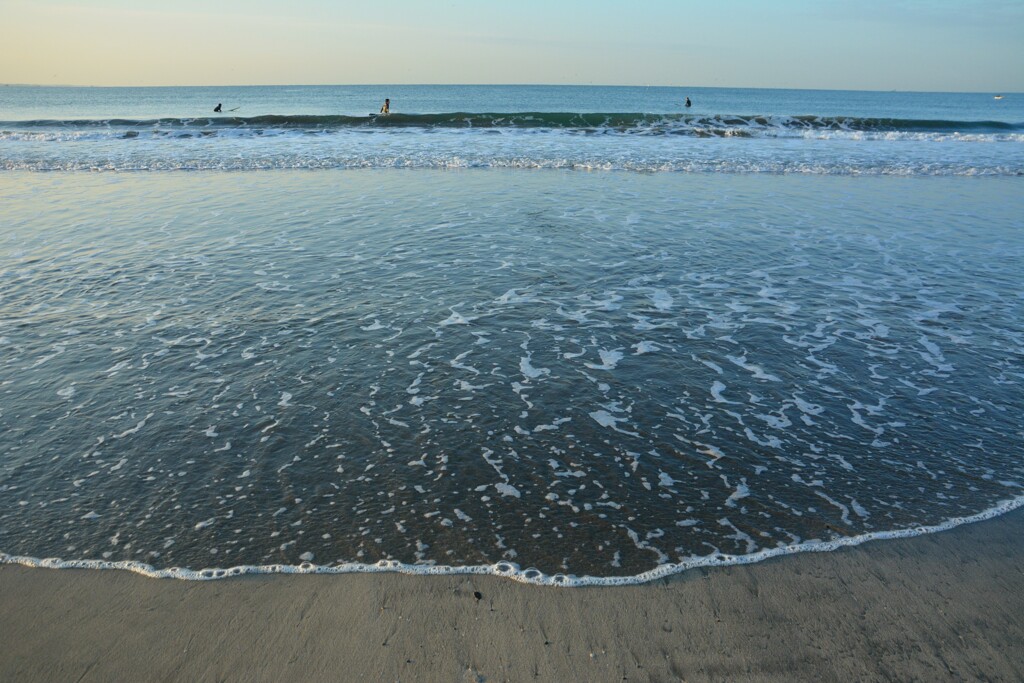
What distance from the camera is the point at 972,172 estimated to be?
73.8 feet

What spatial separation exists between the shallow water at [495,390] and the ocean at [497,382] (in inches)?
1.4

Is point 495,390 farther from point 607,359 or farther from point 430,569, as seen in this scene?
point 430,569

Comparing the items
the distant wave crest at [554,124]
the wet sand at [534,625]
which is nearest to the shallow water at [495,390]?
the wet sand at [534,625]

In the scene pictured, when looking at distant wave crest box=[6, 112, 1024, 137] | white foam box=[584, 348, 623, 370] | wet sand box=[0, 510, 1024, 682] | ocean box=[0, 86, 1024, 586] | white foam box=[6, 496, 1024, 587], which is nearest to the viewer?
wet sand box=[0, 510, 1024, 682]

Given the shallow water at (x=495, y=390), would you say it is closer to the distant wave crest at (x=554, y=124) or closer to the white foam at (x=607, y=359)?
the white foam at (x=607, y=359)

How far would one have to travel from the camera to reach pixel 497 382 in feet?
23.3

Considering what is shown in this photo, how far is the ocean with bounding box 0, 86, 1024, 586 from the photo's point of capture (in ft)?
15.8

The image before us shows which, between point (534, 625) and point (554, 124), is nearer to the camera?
point (534, 625)

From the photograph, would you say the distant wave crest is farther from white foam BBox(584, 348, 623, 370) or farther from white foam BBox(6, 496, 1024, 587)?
white foam BBox(6, 496, 1024, 587)

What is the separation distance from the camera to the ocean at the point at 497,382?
480cm

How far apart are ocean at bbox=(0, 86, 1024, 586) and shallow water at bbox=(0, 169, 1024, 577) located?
4cm

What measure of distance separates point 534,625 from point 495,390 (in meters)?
3.26

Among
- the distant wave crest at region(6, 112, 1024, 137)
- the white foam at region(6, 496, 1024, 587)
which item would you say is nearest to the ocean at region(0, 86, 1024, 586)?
the white foam at region(6, 496, 1024, 587)

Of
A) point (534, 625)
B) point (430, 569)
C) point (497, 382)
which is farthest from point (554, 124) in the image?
point (534, 625)
